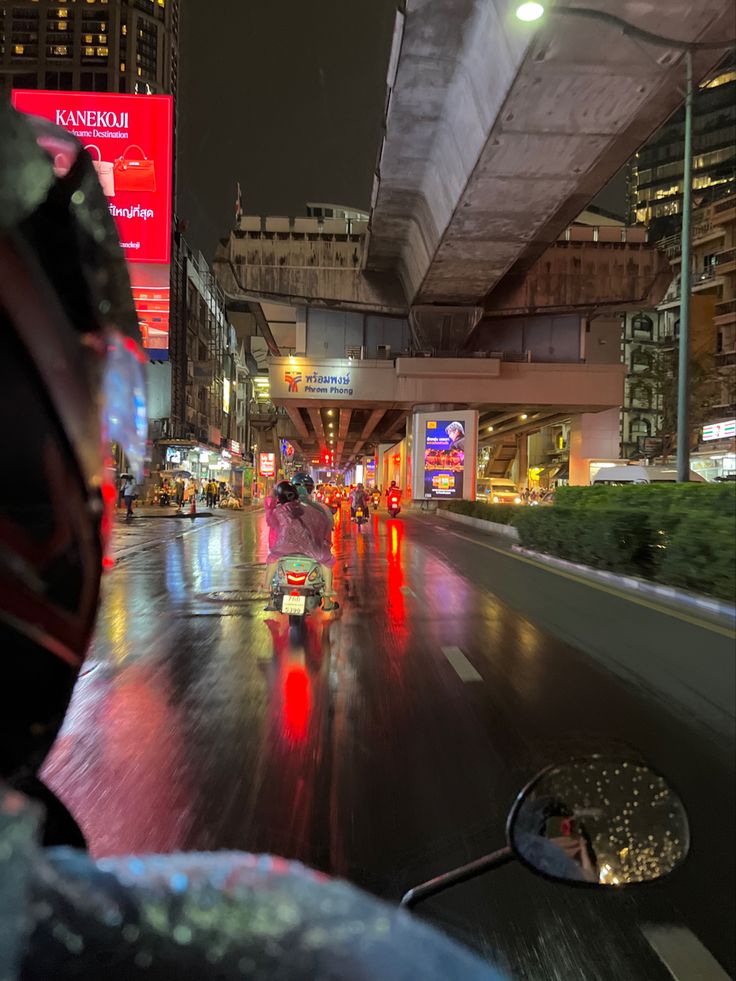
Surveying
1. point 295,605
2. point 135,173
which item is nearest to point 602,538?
point 295,605

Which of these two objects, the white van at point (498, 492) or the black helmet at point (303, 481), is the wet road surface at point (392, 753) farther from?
the white van at point (498, 492)

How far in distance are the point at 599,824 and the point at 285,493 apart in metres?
6.76

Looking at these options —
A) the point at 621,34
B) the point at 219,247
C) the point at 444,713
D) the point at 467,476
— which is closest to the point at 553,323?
the point at 467,476

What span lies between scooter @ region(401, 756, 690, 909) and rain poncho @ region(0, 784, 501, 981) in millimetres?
234

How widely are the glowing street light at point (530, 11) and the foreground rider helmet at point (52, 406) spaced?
11.6 metres

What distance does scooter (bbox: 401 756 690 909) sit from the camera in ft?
5.30

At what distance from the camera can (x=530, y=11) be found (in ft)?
35.0

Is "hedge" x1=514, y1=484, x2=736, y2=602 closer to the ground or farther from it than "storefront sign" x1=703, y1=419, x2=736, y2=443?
closer to the ground

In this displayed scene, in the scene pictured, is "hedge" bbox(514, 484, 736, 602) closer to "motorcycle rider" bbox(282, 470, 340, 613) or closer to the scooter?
"motorcycle rider" bbox(282, 470, 340, 613)

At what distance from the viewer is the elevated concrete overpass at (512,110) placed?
12.5 meters

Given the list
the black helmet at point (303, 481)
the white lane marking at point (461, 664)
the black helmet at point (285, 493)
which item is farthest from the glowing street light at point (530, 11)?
the white lane marking at point (461, 664)

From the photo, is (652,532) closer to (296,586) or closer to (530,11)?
(296,586)

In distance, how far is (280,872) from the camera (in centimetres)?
170

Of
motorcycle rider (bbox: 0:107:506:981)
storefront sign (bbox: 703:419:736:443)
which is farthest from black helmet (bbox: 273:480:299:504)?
storefront sign (bbox: 703:419:736:443)
